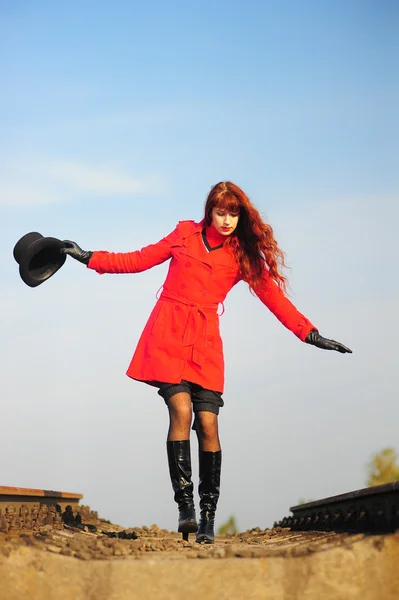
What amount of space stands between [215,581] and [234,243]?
2.87 metres

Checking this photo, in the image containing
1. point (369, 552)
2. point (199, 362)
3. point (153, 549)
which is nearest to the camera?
point (369, 552)

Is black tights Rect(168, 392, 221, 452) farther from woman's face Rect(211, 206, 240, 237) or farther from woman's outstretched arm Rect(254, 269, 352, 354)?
woman's face Rect(211, 206, 240, 237)

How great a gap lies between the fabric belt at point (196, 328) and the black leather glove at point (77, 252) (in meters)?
0.74

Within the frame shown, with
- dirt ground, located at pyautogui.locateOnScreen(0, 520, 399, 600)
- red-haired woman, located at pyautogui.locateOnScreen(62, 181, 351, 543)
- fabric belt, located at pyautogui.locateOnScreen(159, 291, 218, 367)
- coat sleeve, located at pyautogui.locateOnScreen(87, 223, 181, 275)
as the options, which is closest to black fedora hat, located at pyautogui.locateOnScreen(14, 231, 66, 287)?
red-haired woman, located at pyautogui.locateOnScreen(62, 181, 351, 543)

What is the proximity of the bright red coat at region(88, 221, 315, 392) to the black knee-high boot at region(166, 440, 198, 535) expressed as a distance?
46 centimetres

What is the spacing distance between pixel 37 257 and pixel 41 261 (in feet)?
0.15

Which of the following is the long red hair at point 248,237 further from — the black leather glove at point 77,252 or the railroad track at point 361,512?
the railroad track at point 361,512

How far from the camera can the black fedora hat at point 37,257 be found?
598 cm

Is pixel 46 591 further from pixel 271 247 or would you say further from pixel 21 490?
pixel 271 247

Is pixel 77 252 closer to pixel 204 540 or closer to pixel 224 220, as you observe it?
pixel 224 220

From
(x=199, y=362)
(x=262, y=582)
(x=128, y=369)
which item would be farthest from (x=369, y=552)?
(x=128, y=369)

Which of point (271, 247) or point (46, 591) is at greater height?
point (271, 247)

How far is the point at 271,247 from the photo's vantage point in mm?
6066

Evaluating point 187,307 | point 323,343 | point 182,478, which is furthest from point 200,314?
point 182,478
